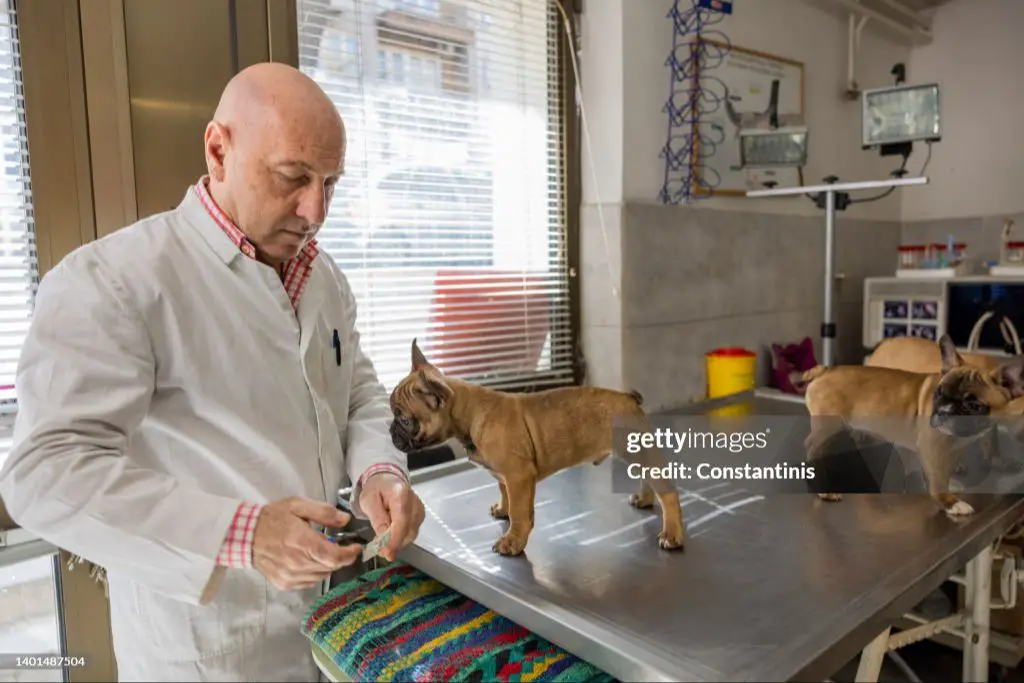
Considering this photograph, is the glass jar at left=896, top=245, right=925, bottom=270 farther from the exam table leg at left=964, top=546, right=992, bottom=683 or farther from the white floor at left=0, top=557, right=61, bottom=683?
the white floor at left=0, top=557, right=61, bottom=683

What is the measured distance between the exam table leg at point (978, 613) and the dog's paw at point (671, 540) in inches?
21.3

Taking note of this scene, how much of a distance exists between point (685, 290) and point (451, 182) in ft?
2.93

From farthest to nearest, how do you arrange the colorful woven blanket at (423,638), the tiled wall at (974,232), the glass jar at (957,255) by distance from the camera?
the tiled wall at (974,232), the glass jar at (957,255), the colorful woven blanket at (423,638)

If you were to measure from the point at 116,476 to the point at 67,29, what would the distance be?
3.72 ft

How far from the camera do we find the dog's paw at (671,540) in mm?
1044

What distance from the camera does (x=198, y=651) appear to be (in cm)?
97

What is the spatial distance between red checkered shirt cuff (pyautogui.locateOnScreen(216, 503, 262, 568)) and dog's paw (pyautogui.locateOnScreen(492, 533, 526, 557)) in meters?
0.37

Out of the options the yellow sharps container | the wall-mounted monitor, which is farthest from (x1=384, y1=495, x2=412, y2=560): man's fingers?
the wall-mounted monitor

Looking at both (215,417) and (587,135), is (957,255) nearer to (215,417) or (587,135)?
(587,135)

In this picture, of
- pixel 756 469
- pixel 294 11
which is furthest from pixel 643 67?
pixel 756 469

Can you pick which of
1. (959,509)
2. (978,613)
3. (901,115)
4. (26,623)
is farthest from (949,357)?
(26,623)

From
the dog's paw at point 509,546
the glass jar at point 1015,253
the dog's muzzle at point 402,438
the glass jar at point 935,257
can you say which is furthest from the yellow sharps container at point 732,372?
the dog's muzzle at point 402,438

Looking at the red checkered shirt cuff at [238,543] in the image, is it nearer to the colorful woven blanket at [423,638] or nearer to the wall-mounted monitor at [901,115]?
the colorful woven blanket at [423,638]

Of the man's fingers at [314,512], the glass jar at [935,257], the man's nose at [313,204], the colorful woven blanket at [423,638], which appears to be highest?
the man's nose at [313,204]
